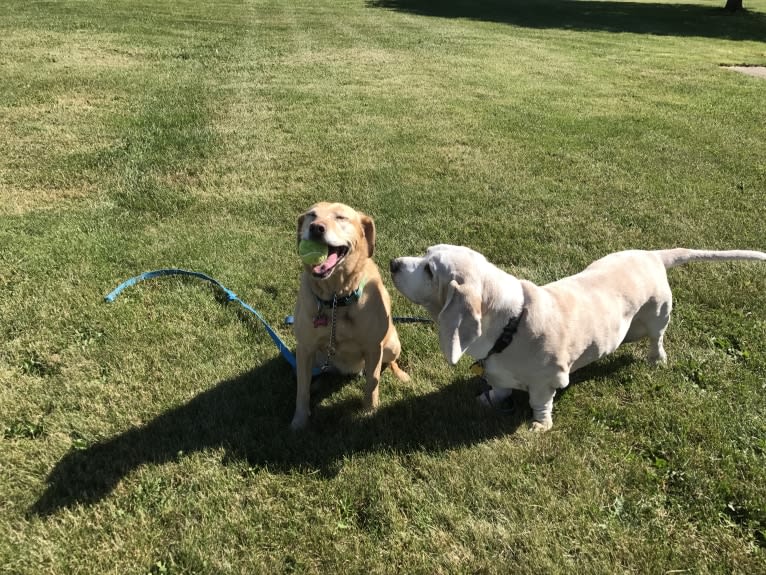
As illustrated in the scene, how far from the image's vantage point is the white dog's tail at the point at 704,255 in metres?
3.96

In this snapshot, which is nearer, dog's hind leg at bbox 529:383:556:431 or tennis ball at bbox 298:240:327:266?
tennis ball at bbox 298:240:327:266

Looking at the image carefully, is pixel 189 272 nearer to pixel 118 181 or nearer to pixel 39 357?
pixel 39 357

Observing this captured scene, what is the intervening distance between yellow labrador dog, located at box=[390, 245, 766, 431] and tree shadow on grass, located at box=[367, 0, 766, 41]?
2092 cm

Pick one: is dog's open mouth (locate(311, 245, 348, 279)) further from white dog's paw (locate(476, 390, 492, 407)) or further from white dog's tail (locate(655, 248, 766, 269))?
white dog's tail (locate(655, 248, 766, 269))

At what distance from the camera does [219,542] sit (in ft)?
9.94

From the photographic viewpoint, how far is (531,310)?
138 inches

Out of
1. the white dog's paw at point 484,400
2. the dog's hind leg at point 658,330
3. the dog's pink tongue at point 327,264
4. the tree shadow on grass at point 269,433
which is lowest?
the tree shadow on grass at point 269,433

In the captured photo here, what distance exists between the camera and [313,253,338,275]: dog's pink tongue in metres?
3.34

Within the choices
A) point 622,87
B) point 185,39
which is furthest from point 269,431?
point 185,39

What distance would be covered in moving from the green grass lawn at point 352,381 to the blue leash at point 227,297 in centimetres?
10

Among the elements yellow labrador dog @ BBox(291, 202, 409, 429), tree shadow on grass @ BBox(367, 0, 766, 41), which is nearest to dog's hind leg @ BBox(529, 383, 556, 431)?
yellow labrador dog @ BBox(291, 202, 409, 429)

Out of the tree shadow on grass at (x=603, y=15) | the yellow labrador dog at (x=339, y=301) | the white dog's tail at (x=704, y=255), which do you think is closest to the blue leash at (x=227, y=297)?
the yellow labrador dog at (x=339, y=301)

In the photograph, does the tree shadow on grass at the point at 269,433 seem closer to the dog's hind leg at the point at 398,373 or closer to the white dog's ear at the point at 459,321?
the dog's hind leg at the point at 398,373

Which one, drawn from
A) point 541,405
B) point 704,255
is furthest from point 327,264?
point 704,255
